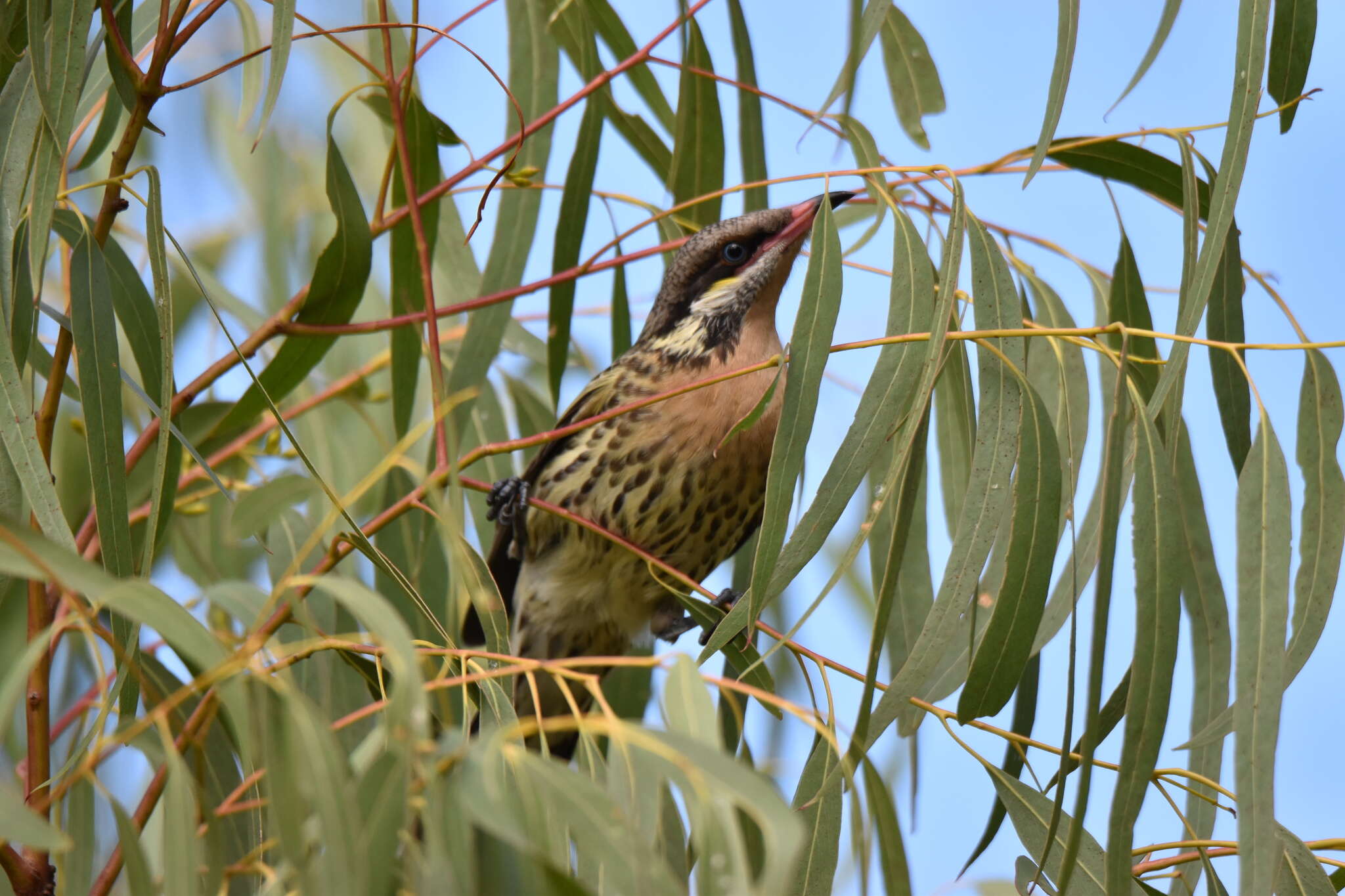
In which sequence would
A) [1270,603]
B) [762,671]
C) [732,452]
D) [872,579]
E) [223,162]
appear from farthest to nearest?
[223,162] → [732,452] → [872,579] → [762,671] → [1270,603]

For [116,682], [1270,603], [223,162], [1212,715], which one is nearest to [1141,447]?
[1270,603]

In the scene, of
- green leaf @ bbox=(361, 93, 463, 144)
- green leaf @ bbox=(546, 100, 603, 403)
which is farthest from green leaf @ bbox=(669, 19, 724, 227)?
green leaf @ bbox=(361, 93, 463, 144)

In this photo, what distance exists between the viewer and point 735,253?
9.88 feet

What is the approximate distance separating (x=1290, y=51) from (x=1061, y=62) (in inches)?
18.5

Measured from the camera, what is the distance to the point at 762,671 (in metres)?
2.14

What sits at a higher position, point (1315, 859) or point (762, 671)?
point (762, 671)

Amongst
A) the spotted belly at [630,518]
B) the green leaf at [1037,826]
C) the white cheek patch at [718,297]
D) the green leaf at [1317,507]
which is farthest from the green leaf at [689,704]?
the white cheek patch at [718,297]

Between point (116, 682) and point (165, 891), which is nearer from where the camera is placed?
point (165, 891)

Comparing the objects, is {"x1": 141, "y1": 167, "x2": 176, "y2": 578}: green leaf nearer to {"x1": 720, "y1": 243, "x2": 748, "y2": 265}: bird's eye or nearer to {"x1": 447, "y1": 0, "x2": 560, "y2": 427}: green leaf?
{"x1": 447, "y1": 0, "x2": 560, "y2": 427}: green leaf

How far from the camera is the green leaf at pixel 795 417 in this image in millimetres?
1627

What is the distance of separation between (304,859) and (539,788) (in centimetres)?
20

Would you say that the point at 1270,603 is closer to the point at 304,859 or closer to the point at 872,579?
the point at 872,579

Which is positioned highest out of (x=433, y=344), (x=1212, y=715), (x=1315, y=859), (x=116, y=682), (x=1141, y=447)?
(x=433, y=344)

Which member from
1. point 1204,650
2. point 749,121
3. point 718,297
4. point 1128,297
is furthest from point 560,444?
point 1204,650
